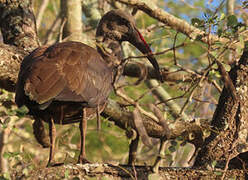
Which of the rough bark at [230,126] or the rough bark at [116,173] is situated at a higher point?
the rough bark at [230,126]

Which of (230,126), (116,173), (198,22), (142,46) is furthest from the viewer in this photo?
(142,46)

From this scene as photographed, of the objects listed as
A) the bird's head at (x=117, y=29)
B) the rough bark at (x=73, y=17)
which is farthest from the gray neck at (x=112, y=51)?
the rough bark at (x=73, y=17)

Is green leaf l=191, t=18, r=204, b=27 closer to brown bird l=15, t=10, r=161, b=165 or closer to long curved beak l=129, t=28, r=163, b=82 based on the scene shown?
brown bird l=15, t=10, r=161, b=165

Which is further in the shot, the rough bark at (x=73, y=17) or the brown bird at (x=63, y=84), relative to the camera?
the rough bark at (x=73, y=17)

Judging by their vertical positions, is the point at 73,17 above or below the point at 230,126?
above

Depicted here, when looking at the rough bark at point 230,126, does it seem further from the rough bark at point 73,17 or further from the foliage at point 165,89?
the rough bark at point 73,17

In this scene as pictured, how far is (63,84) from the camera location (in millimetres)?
3840

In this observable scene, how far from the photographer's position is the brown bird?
12.2 ft

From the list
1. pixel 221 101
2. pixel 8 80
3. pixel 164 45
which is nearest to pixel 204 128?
pixel 221 101

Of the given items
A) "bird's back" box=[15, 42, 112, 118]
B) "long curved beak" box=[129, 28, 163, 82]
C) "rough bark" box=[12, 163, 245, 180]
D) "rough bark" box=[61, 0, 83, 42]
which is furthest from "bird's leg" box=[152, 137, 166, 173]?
"rough bark" box=[61, 0, 83, 42]

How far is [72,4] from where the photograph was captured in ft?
20.4

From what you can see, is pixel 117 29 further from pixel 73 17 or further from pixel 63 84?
pixel 63 84

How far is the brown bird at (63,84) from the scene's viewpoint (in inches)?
146

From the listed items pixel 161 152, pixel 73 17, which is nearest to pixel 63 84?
pixel 161 152
